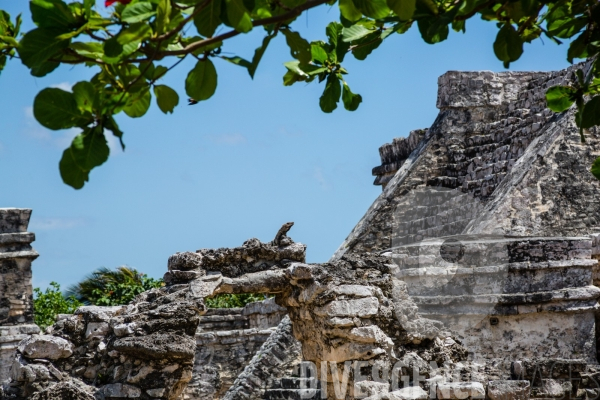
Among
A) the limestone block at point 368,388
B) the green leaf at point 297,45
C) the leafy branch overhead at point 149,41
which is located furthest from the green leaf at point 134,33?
the limestone block at point 368,388

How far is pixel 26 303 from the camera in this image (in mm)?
14547

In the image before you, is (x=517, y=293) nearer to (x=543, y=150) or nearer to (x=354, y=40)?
(x=543, y=150)

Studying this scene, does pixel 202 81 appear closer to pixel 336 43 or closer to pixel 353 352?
pixel 336 43

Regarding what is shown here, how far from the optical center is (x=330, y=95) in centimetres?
394

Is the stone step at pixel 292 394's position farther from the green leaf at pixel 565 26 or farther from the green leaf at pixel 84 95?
the green leaf at pixel 84 95

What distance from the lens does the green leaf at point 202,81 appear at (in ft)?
10.1

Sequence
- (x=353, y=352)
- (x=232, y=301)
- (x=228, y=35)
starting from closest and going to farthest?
1. (x=228, y=35)
2. (x=353, y=352)
3. (x=232, y=301)

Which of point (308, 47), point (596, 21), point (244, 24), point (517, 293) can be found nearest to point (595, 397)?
point (517, 293)

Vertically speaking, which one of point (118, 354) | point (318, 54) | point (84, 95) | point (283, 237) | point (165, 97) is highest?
point (283, 237)

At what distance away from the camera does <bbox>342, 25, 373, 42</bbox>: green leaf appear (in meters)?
3.69

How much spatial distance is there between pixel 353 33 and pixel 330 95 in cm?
34

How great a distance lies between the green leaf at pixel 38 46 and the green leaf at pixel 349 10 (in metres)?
0.98

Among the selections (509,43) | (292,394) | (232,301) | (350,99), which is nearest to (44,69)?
(350,99)

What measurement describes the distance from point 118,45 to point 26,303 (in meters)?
12.5
